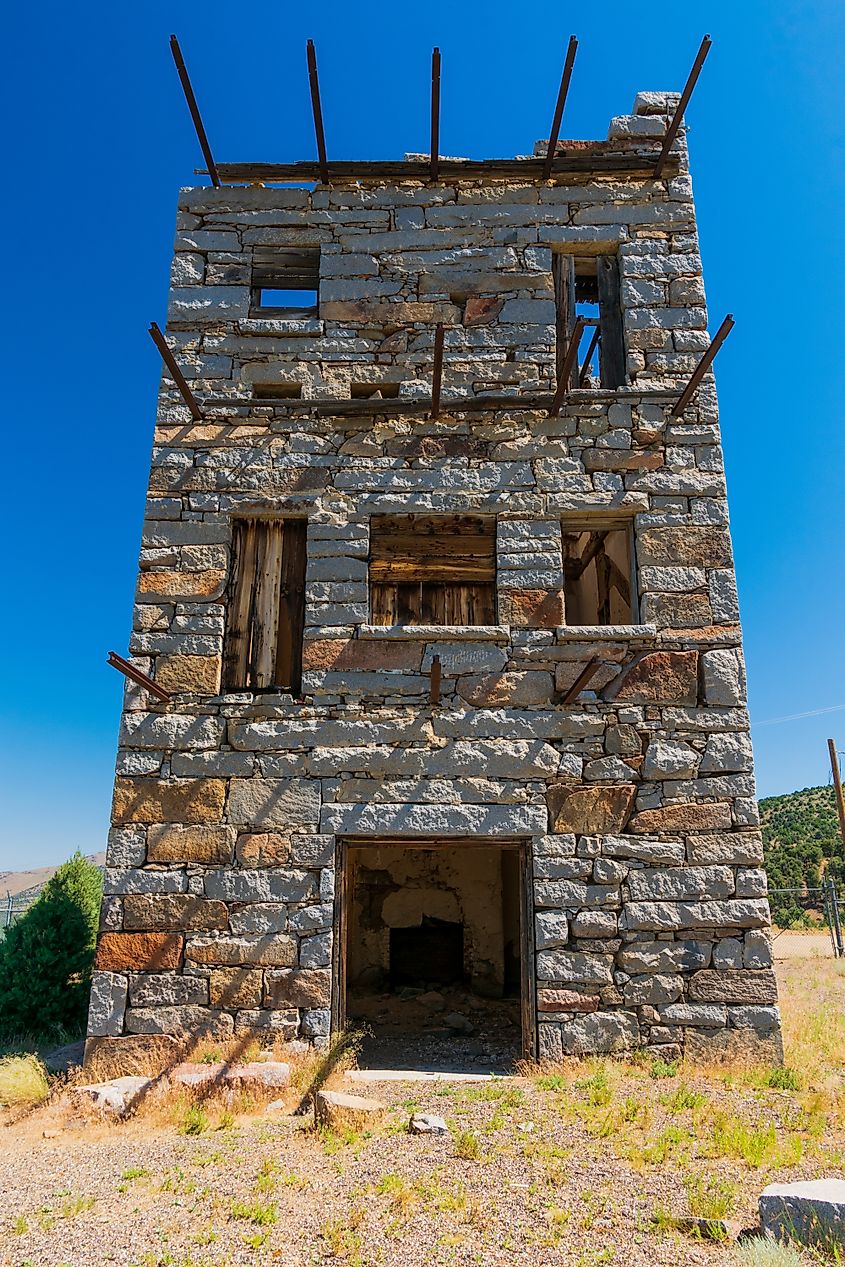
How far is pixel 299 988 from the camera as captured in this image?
6.24 meters

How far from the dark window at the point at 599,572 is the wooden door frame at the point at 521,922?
2389 millimetres

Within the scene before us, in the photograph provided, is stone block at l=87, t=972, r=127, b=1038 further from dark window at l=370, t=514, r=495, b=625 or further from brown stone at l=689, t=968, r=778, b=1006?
brown stone at l=689, t=968, r=778, b=1006

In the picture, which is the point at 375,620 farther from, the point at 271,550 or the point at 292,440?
the point at 292,440

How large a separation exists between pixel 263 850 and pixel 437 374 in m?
4.42

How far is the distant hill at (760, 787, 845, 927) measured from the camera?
2438 cm

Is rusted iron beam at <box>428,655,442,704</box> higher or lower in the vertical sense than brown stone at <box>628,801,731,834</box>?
higher

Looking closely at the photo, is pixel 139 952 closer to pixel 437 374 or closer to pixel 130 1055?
pixel 130 1055

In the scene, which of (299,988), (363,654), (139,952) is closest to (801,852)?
(363,654)

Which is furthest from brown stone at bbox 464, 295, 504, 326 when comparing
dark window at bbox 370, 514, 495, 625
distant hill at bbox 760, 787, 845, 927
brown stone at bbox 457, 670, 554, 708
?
distant hill at bbox 760, 787, 845, 927

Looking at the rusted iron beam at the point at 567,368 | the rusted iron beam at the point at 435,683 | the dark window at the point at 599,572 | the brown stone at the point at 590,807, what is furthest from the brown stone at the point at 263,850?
the rusted iron beam at the point at 567,368

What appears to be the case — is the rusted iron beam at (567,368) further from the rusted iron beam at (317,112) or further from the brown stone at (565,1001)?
the brown stone at (565,1001)

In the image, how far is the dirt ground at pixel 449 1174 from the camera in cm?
357

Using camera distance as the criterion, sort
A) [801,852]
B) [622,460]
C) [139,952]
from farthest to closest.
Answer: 1. [801,852]
2. [622,460]
3. [139,952]

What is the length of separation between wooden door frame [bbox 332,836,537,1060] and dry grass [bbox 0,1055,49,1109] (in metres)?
2.21
